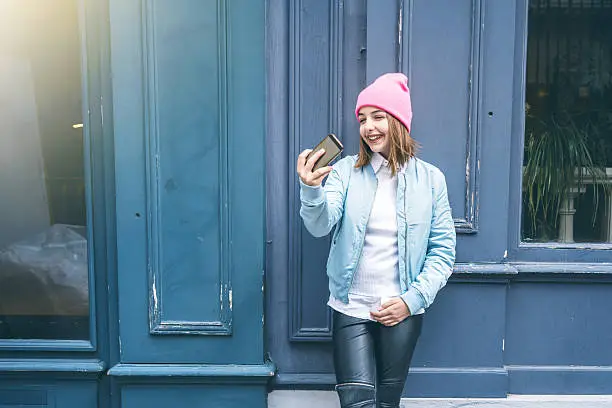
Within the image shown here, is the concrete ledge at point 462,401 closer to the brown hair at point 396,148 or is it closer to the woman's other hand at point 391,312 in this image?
the woman's other hand at point 391,312

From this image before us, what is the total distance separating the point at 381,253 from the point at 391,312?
26 cm

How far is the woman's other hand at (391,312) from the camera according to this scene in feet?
7.82

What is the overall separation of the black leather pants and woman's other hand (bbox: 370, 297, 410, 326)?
0.05m

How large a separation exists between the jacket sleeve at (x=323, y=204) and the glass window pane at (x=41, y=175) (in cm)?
143

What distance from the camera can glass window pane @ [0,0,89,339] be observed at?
302 cm

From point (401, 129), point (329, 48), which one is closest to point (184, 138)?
point (329, 48)

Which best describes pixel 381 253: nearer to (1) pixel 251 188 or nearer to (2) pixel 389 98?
(2) pixel 389 98

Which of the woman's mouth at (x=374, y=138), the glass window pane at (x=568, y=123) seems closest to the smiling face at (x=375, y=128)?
the woman's mouth at (x=374, y=138)

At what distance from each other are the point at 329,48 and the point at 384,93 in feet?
2.68

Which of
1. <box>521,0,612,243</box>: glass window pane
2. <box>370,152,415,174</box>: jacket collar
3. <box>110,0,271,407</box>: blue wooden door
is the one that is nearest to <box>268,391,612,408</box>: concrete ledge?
<box>110,0,271,407</box>: blue wooden door

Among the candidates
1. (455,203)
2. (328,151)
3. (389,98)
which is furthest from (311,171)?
(455,203)

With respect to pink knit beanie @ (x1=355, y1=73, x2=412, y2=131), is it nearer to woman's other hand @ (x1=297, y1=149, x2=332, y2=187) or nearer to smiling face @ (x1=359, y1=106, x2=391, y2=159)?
smiling face @ (x1=359, y1=106, x2=391, y2=159)

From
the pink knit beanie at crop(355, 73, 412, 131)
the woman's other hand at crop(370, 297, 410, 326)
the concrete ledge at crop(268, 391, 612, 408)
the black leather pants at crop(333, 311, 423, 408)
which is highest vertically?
the pink knit beanie at crop(355, 73, 412, 131)

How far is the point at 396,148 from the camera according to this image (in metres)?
2.45
